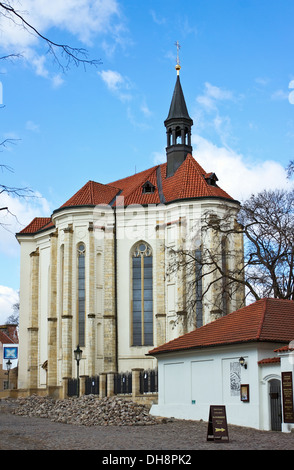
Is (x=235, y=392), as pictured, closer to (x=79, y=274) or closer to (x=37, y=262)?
(x=79, y=274)

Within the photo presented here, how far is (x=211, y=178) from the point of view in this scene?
44281mm

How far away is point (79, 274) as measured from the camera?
43.6 metres

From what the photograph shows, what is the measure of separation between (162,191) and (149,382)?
16582mm

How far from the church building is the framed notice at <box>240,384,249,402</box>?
1596cm

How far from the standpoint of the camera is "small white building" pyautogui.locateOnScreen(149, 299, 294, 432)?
2189 centimetres

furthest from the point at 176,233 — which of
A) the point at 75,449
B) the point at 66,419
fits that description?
the point at 75,449

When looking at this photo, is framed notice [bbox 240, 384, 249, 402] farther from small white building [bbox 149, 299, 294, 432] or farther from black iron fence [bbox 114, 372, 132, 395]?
black iron fence [bbox 114, 372, 132, 395]

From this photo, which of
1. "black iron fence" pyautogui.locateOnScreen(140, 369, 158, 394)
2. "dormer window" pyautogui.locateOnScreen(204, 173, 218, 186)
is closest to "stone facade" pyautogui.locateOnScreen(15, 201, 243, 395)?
"dormer window" pyautogui.locateOnScreen(204, 173, 218, 186)

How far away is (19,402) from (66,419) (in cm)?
1380

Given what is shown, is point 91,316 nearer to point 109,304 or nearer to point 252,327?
point 109,304

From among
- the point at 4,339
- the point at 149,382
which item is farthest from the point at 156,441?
the point at 4,339

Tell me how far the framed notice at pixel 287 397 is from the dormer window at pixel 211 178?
81.1ft
